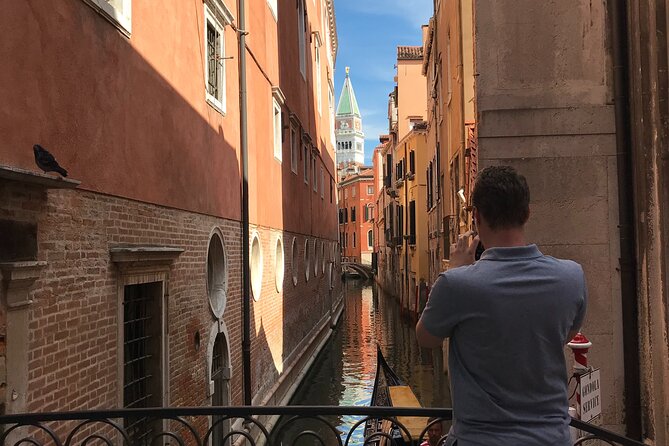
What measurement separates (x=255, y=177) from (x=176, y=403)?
5365mm

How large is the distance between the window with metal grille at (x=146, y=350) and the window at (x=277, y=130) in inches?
289

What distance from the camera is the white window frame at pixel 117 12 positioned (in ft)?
15.4

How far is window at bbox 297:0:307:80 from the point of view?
58.0ft

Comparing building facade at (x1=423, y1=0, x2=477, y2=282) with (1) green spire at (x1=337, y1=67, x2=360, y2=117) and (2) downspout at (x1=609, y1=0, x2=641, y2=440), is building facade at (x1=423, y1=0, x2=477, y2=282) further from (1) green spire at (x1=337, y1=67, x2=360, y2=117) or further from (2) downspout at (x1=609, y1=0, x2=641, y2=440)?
(1) green spire at (x1=337, y1=67, x2=360, y2=117)

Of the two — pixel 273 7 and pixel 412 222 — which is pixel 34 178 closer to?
pixel 273 7

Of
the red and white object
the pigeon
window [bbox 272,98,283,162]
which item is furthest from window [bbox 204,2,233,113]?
the red and white object

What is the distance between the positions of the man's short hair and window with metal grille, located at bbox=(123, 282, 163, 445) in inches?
189

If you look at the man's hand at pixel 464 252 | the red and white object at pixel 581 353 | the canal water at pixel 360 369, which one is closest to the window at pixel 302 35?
the canal water at pixel 360 369

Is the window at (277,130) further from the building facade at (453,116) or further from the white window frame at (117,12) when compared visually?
the white window frame at (117,12)

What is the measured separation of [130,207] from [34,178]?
1.76 metres

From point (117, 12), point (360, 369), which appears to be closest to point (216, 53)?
point (117, 12)

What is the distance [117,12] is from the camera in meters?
5.08

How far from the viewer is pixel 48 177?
368 centimetres

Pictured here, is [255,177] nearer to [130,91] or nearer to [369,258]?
[130,91]
